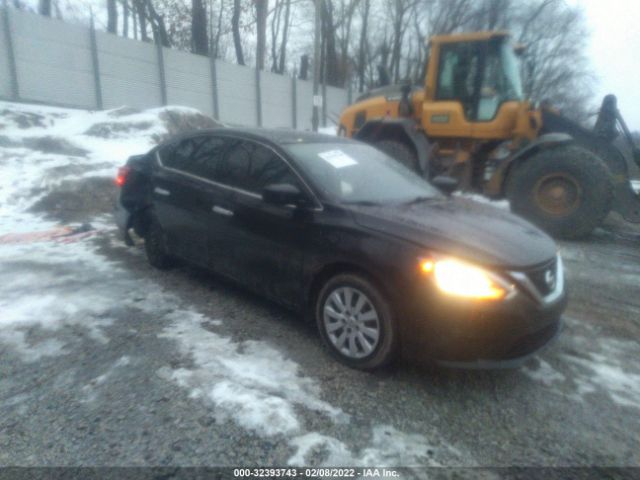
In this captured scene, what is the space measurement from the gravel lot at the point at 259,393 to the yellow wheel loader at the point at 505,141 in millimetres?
2540

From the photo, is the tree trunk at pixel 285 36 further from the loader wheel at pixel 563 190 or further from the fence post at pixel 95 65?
the loader wheel at pixel 563 190

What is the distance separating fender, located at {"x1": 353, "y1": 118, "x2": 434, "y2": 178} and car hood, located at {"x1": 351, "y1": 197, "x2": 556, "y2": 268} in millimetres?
4074

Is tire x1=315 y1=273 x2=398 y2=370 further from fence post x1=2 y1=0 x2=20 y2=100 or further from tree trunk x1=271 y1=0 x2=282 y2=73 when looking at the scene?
tree trunk x1=271 y1=0 x2=282 y2=73

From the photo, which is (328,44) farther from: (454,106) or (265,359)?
(265,359)

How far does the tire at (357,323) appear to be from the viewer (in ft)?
9.73

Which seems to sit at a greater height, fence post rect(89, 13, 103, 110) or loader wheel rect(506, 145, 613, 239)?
fence post rect(89, 13, 103, 110)

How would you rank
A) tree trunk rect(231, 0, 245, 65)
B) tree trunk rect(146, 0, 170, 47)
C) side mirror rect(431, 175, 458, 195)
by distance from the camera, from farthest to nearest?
tree trunk rect(231, 0, 245, 65) → tree trunk rect(146, 0, 170, 47) → side mirror rect(431, 175, 458, 195)

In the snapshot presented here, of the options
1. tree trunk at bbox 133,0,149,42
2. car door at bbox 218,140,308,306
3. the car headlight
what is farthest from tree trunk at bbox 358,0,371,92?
the car headlight

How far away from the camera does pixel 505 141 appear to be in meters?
7.42

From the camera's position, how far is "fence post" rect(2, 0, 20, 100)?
1218cm

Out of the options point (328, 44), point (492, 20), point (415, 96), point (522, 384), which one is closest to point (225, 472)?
point (522, 384)

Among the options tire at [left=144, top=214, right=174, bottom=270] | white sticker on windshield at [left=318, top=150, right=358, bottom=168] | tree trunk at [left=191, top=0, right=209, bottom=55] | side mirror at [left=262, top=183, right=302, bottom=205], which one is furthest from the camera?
tree trunk at [left=191, top=0, right=209, bottom=55]

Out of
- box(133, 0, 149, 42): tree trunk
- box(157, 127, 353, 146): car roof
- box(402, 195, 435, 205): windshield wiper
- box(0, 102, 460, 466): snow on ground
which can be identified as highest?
box(133, 0, 149, 42): tree trunk

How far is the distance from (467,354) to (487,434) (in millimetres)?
441
